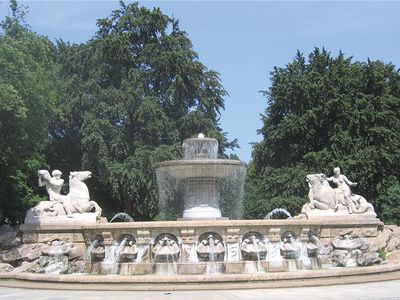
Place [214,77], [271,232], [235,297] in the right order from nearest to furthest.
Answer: [235,297] < [271,232] < [214,77]

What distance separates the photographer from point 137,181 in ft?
111

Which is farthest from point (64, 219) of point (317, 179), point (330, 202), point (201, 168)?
point (330, 202)

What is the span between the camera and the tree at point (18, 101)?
1976 centimetres

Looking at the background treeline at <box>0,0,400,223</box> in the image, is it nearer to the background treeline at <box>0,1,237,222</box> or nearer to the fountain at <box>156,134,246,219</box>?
the background treeline at <box>0,1,237,222</box>

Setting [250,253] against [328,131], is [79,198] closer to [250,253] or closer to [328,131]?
[250,253]

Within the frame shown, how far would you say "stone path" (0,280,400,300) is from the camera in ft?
33.6

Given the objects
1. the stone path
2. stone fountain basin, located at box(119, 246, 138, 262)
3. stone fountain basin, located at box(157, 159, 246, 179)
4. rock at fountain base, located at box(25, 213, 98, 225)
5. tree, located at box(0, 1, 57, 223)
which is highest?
tree, located at box(0, 1, 57, 223)

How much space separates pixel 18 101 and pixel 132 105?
15.9m

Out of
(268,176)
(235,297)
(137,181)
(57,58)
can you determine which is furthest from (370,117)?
(235,297)

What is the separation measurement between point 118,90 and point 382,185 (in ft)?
54.5

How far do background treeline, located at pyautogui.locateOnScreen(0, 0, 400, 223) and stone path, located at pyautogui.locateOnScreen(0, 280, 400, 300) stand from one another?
20.1 m

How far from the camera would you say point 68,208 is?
17.6m

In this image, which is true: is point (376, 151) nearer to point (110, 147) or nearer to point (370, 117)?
point (370, 117)

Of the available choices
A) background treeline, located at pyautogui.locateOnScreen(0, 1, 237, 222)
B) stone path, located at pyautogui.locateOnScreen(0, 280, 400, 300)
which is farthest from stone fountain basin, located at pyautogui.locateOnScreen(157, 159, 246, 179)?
background treeline, located at pyautogui.locateOnScreen(0, 1, 237, 222)
